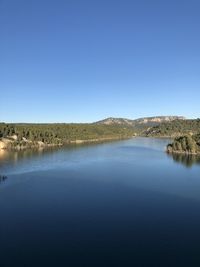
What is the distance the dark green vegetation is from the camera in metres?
99.6

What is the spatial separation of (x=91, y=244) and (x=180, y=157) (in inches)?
2656

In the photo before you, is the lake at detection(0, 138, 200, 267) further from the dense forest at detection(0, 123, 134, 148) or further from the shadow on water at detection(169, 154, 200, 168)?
the dense forest at detection(0, 123, 134, 148)

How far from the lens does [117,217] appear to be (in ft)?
113

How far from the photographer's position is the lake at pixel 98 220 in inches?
1015

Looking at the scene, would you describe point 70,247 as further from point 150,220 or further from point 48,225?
point 150,220

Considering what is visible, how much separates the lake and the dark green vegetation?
38706 millimetres

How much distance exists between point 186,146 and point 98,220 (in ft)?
240

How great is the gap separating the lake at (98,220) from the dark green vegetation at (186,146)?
38.7 m

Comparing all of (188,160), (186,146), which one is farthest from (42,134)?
(188,160)

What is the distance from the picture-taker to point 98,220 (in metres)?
33.4

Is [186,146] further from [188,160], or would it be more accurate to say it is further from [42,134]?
[42,134]

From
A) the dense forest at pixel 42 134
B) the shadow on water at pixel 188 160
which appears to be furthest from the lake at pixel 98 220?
the dense forest at pixel 42 134

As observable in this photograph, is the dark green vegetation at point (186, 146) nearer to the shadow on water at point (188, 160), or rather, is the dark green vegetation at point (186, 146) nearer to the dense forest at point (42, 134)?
the shadow on water at point (188, 160)

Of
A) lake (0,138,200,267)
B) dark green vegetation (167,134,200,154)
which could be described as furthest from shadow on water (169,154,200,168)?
lake (0,138,200,267)
